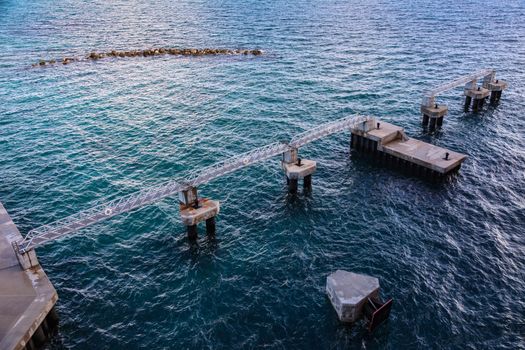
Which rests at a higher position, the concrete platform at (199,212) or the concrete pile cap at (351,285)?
the concrete platform at (199,212)

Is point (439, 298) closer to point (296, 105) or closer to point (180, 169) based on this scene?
point (180, 169)

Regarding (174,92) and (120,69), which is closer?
(174,92)

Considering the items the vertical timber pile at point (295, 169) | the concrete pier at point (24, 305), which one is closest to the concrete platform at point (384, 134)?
the vertical timber pile at point (295, 169)

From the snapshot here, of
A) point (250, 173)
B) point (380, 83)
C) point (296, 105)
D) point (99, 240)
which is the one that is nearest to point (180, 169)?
point (250, 173)

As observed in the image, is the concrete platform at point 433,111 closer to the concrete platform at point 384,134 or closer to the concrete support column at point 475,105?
the concrete platform at point 384,134

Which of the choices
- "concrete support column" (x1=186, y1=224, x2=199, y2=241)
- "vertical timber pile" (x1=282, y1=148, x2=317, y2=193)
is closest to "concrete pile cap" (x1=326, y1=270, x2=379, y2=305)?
"concrete support column" (x1=186, y1=224, x2=199, y2=241)

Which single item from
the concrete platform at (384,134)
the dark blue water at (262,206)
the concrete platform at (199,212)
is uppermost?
the concrete platform at (384,134)
